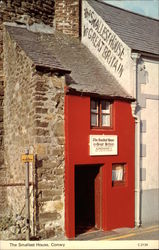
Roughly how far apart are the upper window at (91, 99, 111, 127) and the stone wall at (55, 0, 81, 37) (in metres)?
3.00

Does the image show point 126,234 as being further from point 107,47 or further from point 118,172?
point 107,47

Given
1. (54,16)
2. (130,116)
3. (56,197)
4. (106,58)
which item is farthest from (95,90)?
(54,16)

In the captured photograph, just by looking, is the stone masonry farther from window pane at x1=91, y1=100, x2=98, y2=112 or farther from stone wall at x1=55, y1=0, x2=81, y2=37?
window pane at x1=91, y1=100, x2=98, y2=112

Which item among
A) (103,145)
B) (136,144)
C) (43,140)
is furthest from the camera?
(136,144)

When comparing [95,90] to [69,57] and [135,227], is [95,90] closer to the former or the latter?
[69,57]

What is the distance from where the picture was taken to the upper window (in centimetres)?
729

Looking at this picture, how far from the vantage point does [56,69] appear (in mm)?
6523

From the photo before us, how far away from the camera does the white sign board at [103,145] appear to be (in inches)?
276

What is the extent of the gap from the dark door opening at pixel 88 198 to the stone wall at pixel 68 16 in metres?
4.10

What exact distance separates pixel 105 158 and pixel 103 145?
0.98 ft

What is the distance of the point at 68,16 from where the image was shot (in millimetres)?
9328

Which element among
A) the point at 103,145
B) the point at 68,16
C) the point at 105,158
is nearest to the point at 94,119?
the point at 103,145

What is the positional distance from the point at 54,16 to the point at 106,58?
206 cm

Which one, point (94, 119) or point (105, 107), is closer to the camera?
point (94, 119)
